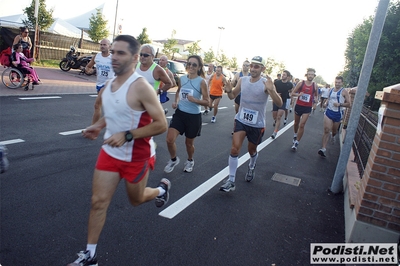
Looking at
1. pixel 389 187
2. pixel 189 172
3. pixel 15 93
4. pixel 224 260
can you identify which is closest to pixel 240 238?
pixel 224 260

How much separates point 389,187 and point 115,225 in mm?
2984

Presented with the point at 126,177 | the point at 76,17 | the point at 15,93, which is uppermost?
the point at 76,17

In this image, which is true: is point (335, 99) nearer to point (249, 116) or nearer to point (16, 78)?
point (249, 116)

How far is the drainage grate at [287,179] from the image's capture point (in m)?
5.98

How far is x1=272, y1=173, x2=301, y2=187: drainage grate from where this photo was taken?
5984 mm

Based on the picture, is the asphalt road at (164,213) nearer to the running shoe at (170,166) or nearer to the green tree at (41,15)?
the running shoe at (170,166)

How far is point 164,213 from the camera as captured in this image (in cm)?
406

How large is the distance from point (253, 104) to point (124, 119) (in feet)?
9.60

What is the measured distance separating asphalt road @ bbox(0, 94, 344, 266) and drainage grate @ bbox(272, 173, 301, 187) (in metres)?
0.12

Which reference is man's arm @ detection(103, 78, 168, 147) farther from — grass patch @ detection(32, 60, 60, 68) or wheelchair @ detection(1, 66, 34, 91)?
grass patch @ detection(32, 60, 60, 68)

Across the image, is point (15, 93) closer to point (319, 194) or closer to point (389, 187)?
point (319, 194)

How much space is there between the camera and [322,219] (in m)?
4.58

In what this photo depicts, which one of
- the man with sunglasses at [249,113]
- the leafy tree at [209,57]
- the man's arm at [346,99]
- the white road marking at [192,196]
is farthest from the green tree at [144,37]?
the man with sunglasses at [249,113]

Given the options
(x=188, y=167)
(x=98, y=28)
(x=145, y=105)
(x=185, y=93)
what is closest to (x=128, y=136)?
(x=145, y=105)
